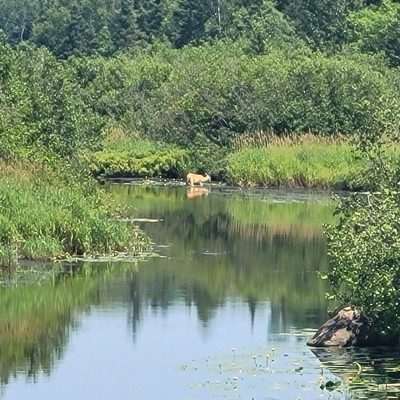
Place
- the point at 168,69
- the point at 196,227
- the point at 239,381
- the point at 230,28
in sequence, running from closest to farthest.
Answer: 1. the point at 239,381
2. the point at 196,227
3. the point at 168,69
4. the point at 230,28

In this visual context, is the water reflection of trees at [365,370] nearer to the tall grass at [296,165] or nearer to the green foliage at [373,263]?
the green foliage at [373,263]

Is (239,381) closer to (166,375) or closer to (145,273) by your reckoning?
(166,375)

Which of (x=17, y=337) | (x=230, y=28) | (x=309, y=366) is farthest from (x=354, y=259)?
(x=230, y=28)

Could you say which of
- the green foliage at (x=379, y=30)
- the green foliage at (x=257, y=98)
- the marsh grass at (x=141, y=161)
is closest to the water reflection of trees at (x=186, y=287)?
the marsh grass at (x=141, y=161)

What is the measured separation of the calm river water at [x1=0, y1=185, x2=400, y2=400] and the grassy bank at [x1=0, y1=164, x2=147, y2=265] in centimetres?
73

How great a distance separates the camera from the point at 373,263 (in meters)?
21.6

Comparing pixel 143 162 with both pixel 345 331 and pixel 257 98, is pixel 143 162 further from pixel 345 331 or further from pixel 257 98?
pixel 345 331

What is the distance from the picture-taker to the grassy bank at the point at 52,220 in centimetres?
2909

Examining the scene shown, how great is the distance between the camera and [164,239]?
35938 millimetres

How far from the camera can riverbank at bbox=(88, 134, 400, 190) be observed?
51.8 meters

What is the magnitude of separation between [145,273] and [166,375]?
8.40 meters

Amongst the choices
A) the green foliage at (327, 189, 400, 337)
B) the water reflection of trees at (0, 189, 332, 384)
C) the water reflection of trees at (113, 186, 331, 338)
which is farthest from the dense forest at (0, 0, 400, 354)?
the water reflection of trees at (113, 186, 331, 338)

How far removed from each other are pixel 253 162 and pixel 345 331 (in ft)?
102

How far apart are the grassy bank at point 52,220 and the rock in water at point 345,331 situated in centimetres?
778
